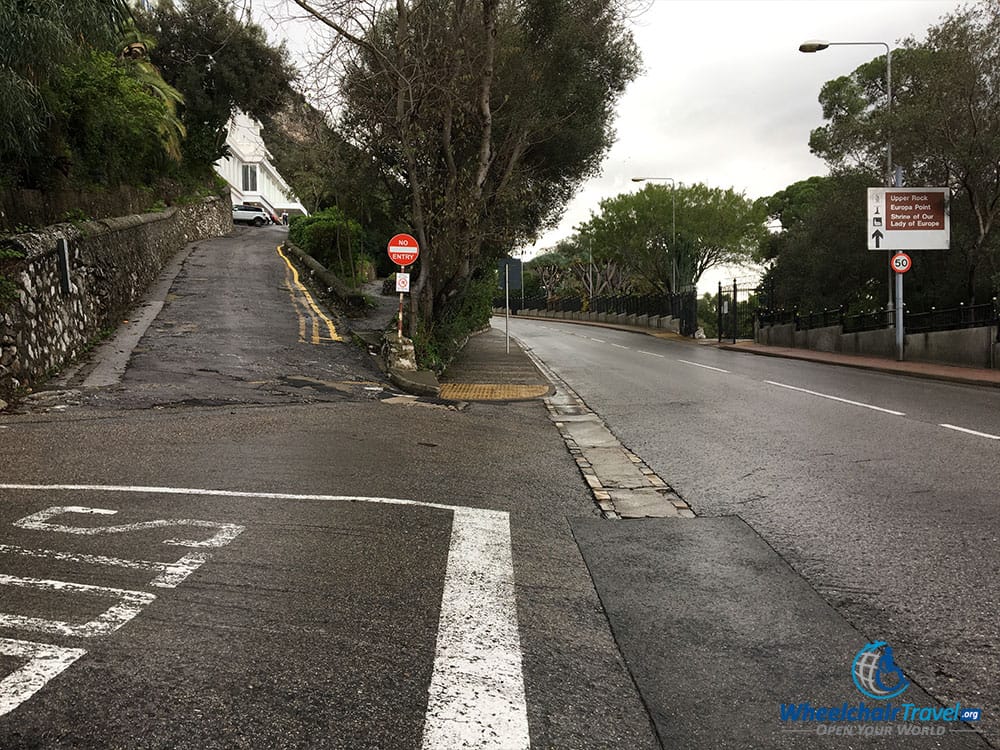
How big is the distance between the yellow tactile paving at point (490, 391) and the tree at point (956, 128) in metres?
13.8

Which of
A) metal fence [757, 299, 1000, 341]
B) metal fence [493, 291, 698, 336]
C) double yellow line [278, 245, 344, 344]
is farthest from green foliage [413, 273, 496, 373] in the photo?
metal fence [493, 291, 698, 336]

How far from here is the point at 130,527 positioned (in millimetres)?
4938

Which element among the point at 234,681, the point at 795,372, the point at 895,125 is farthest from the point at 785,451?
the point at 895,125

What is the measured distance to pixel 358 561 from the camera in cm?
445

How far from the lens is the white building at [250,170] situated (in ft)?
215

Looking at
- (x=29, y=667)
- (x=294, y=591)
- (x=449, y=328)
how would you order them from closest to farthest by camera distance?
(x=29, y=667), (x=294, y=591), (x=449, y=328)

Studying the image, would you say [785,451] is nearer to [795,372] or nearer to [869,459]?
[869,459]

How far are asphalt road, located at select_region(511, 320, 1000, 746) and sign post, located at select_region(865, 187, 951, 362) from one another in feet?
25.9

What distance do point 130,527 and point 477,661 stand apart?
277 cm

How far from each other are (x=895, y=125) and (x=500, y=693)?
23.1 meters

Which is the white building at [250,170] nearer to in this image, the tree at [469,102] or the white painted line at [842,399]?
the tree at [469,102]

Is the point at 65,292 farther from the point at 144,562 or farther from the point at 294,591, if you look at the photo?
the point at 294,591

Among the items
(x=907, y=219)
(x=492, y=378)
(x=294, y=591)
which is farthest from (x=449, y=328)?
(x=294, y=591)

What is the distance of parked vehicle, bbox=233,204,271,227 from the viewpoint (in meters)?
58.5
